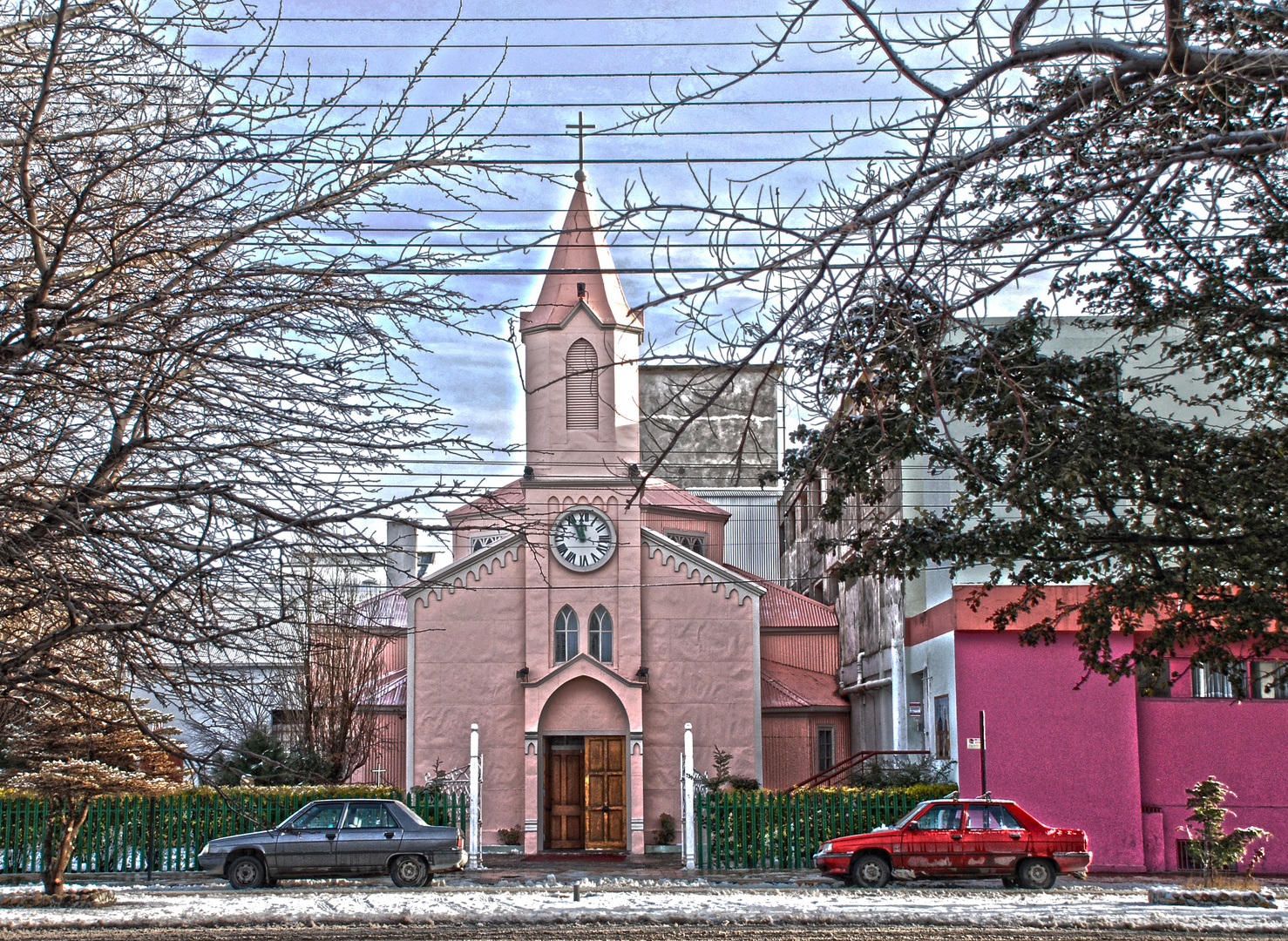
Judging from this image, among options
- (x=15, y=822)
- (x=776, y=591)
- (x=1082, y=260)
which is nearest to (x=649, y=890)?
(x=15, y=822)

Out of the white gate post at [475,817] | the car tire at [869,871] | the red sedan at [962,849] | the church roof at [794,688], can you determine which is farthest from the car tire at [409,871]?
the church roof at [794,688]

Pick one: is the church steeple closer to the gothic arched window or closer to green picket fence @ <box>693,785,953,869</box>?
the gothic arched window

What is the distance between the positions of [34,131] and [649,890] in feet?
52.3

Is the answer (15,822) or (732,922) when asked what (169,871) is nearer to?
(15,822)

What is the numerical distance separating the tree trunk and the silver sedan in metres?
2.17

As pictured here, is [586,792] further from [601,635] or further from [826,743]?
[826,743]

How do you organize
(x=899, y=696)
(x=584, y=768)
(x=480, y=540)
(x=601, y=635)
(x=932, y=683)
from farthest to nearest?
1. (x=480, y=540)
2. (x=601, y=635)
3. (x=584, y=768)
4. (x=899, y=696)
5. (x=932, y=683)

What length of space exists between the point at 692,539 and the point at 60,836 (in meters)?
23.1

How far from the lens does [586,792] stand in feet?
97.3

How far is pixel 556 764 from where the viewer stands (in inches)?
1177

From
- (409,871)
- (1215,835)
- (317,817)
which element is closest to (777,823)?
(409,871)

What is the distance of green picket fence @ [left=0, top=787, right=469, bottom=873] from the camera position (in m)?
25.3

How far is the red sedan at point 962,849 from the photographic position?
20219 millimetres

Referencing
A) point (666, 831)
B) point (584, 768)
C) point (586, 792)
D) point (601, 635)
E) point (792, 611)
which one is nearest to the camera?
point (666, 831)
